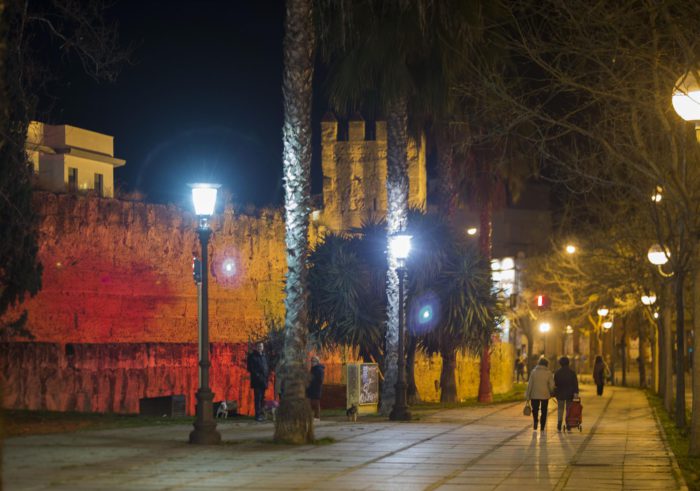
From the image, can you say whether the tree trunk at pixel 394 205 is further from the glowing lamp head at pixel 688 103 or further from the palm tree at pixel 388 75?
the glowing lamp head at pixel 688 103

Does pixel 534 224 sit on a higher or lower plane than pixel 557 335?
higher

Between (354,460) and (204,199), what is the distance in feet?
17.5

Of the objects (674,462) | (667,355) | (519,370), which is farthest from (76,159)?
(674,462)

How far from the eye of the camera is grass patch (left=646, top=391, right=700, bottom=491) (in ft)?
44.0

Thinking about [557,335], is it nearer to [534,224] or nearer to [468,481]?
[534,224]

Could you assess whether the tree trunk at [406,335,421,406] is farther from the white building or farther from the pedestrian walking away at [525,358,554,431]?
the white building

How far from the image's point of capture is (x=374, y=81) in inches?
990

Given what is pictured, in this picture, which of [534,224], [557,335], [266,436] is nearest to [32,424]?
[266,436]

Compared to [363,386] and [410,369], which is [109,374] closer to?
[410,369]

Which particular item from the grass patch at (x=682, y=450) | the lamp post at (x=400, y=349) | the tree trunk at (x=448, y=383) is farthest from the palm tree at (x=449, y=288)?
the lamp post at (x=400, y=349)

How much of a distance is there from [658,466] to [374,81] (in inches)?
507

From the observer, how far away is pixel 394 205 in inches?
1033

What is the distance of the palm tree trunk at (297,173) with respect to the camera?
58.0 feet

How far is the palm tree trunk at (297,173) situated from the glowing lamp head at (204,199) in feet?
4.01
